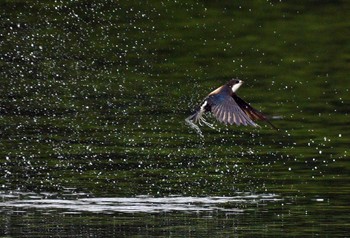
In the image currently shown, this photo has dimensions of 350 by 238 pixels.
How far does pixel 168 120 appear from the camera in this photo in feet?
80.5

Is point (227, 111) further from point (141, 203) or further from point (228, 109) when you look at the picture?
point (141, 203)

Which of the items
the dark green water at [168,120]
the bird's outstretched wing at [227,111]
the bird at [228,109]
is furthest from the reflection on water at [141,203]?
the bird's outstretched wing at [227,111]

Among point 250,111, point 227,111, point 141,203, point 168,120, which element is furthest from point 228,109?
point 168,120

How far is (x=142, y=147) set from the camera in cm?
2183

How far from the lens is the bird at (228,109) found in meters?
15.0

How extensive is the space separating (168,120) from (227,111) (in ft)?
30.4

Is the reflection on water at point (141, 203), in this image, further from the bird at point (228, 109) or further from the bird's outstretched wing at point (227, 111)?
the bird's outstretched wing at point (227, 111)

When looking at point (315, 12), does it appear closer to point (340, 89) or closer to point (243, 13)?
point (243, 13)

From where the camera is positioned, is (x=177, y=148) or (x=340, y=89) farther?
(x=340, y=89)

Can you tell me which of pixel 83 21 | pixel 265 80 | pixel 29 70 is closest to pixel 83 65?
pixel 29 70

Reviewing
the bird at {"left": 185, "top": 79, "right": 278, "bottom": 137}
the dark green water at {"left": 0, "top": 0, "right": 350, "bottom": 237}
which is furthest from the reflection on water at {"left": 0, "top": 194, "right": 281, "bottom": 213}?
the bird at {"left": 185, "top": 79, "right": 278, "bottom": 137}

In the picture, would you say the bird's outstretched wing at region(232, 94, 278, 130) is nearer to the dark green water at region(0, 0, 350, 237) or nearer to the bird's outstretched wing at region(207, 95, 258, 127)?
the bird's outstretched wing at region(207, 95, 258, 127)

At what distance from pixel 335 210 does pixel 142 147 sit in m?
6.21

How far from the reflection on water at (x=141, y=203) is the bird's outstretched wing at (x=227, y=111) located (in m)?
1.43
